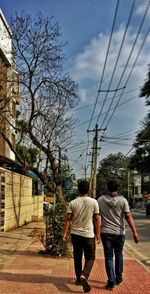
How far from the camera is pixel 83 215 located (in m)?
8.12

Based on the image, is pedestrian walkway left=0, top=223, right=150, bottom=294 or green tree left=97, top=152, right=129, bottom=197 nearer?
pedestrian walkway left=0, top=223, right=150, bottom=294

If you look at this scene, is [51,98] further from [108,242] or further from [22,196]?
[108,242]

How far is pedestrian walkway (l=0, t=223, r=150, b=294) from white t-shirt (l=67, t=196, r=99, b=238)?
918 millimetres

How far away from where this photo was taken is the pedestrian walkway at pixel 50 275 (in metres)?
7.84

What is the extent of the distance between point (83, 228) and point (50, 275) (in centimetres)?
167

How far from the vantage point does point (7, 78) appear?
1827cm

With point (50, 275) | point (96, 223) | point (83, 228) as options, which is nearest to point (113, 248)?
point (96, 223)

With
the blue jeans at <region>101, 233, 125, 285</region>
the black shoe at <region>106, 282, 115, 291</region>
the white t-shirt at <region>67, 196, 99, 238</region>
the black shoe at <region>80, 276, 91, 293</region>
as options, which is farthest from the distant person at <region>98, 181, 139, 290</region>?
the black shoe at <region>80, 276, 91, 293</region>

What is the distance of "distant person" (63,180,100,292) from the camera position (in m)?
8.00

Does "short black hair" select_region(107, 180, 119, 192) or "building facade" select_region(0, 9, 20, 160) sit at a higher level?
"building facade" select_region(0, 9, 20, 160)

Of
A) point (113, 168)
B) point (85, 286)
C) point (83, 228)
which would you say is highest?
point (113, 168)

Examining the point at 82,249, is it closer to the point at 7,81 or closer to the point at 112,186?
the point at 112,186

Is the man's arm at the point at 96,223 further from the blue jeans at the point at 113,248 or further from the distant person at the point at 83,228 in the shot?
the blue jeans at the point at 113,248

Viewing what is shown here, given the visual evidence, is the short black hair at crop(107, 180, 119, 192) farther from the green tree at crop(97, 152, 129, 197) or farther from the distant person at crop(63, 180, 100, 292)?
the green tree at crop(97, 152, 129, 197)
